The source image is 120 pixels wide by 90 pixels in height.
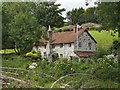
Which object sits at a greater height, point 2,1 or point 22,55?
point 2,1

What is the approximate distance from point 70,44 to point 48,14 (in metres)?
0.33

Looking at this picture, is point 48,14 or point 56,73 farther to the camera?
point 48,14

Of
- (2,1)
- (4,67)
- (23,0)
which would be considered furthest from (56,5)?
(4,67)

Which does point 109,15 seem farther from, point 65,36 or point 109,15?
point 65,36

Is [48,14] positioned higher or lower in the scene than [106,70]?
higher

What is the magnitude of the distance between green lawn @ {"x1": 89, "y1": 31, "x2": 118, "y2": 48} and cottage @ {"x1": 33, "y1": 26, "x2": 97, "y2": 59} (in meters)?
0.04

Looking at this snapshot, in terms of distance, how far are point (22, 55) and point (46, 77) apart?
0.92 feet

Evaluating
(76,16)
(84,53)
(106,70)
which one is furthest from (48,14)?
(106,70)

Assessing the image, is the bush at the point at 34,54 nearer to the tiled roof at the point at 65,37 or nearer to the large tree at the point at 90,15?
the tiled roof at the point at 65,37

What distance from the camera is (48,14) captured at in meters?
2.91

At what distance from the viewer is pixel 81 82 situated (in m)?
2.80

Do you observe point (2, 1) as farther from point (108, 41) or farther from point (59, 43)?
point (108, 41)

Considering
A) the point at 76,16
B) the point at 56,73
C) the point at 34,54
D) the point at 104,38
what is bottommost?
the point at 56,73

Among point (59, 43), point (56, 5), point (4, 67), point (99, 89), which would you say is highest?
point (56, 5)
